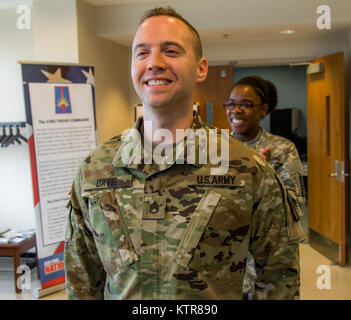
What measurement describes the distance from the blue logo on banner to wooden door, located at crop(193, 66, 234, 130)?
2413 mm

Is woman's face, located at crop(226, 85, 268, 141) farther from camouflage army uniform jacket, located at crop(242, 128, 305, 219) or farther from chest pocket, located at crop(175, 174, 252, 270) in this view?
A: chest pocket, located at crop(175, 174, 252, 270)

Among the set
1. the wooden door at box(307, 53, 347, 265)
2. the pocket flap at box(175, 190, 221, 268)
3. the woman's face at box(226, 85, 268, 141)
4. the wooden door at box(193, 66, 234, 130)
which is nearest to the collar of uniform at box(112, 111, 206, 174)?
the pocket flap at box(175, 190, 221, 268)

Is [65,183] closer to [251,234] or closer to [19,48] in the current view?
[19,48]

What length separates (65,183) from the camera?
3.47 meters

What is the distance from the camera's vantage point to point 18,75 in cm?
448

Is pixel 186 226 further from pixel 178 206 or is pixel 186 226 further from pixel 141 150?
pixel 141 150

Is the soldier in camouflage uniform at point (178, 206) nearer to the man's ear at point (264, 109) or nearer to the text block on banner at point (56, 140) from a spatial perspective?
the man's ear at point (264, 109)

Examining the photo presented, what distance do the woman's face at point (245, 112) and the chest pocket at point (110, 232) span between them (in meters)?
1.27

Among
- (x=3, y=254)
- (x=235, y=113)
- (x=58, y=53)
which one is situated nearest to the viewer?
(x=235, y=113)

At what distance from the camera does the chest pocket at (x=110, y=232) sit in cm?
111

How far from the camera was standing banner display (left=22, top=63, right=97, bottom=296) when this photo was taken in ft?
10.9

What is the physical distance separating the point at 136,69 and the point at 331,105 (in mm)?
3894

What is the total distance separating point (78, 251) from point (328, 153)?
405 cm

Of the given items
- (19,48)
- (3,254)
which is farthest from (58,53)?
(3,254)
